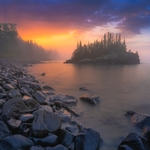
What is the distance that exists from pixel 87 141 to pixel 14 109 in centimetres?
281

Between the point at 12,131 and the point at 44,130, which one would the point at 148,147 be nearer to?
the point at 44,130

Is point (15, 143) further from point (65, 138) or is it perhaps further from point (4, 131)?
point (65, 138)

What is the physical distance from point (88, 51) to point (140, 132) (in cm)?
10988

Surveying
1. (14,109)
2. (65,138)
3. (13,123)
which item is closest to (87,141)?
(65,138)

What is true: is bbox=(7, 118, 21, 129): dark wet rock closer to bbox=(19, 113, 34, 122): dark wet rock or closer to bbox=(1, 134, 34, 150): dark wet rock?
bbox=(19, 113, 34, 122): dark wet rock

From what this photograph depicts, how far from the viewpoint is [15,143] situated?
12.2 feet

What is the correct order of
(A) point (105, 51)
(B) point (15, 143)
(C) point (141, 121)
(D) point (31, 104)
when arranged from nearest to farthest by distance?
(B) point (15, 143)
(D) point (31, 104)
(C) point (141, 121)
(A) point (105, 51)

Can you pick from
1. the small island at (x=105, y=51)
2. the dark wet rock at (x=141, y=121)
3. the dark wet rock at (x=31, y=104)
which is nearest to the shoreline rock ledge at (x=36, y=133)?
the dark wet rock at (x=31, y=104)

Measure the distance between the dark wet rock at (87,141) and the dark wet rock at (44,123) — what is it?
2.76 ft

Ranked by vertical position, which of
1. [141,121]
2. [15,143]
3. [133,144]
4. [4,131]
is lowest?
[141,121]

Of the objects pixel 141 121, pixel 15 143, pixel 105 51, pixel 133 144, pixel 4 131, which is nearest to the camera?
pixel 15 143

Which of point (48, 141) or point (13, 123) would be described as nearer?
point (48, 141)

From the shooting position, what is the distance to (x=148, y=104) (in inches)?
391

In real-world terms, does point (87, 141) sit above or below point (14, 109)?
below
